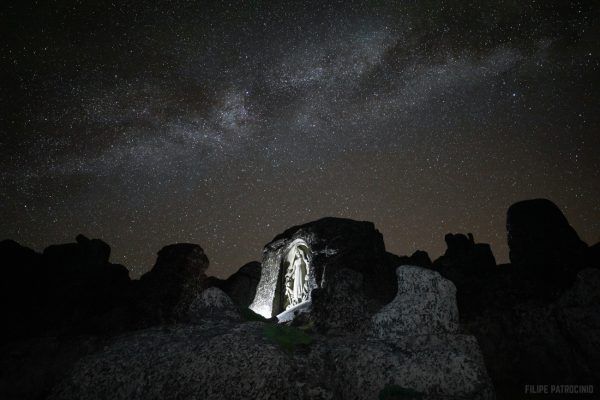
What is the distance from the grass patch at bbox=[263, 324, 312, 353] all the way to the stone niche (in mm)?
10763

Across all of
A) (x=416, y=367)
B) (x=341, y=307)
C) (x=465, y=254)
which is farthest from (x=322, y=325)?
(x=465, y=254)

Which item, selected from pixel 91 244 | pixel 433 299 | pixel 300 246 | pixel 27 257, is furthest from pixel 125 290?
pixel 433 299

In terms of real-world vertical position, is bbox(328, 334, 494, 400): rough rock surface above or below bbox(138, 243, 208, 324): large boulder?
below

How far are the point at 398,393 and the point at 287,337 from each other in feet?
6.08

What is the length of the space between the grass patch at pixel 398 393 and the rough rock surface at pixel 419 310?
91 cm

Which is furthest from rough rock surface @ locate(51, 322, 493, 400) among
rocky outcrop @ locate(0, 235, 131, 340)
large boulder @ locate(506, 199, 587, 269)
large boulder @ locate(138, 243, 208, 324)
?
rocky outcrop @ locate(0, 235, 131, 340)

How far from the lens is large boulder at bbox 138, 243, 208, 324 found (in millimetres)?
20611

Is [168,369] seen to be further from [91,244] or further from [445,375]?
[91,244]

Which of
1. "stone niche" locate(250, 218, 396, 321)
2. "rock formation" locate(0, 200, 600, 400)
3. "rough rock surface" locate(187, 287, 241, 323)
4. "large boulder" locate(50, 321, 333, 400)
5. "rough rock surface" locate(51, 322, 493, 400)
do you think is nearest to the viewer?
"rough rock surface" locate(51, 322, 493, 400)

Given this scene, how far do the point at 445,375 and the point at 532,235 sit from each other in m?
15.4

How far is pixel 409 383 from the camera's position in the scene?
14.0ft

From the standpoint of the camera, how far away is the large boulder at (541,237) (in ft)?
49.1

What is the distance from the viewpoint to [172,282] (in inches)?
838

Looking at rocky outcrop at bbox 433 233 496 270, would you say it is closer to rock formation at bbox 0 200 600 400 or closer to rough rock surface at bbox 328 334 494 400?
rock formation at bbox 0 200 600 400
